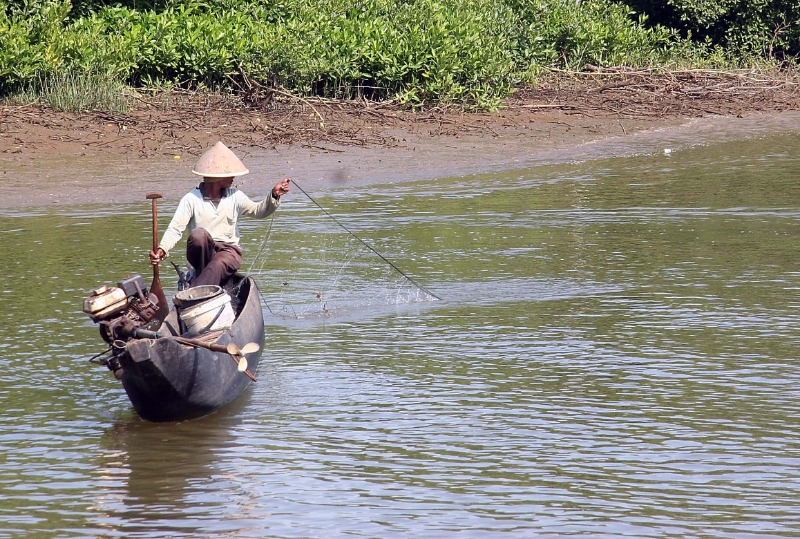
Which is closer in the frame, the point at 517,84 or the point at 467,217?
the point at 467,217

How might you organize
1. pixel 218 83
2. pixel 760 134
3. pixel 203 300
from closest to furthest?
pixel 203 300 < pixel 218 83 < pixel 760 134

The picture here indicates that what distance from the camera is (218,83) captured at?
1695 centimetres

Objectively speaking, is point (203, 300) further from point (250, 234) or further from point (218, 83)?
point (218, 83)

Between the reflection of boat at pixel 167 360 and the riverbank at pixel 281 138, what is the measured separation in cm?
701

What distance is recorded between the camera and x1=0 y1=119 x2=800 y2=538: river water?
5.34 meters

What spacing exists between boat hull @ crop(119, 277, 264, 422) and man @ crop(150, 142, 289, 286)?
61cm

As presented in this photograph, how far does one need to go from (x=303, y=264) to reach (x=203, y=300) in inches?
149

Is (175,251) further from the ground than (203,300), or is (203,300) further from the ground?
(203,300)

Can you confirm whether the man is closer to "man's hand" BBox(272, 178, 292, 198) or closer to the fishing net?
"man's hand" BBox(272, 178, 292, 198)

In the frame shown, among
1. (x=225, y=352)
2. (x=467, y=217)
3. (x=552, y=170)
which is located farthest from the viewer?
(x=552, y=170)

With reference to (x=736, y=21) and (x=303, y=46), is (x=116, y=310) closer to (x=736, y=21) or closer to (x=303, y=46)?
(x=303, y=46)

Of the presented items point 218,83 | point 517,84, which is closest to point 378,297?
point 218,83

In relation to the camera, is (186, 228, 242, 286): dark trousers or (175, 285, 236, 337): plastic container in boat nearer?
(175, 285, 236, 337): plastic container in boat

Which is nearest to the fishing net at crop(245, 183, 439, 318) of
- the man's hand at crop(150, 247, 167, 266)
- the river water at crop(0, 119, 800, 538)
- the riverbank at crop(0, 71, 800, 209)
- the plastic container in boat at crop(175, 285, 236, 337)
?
the river water at crop(0, 119, 800, 538)
